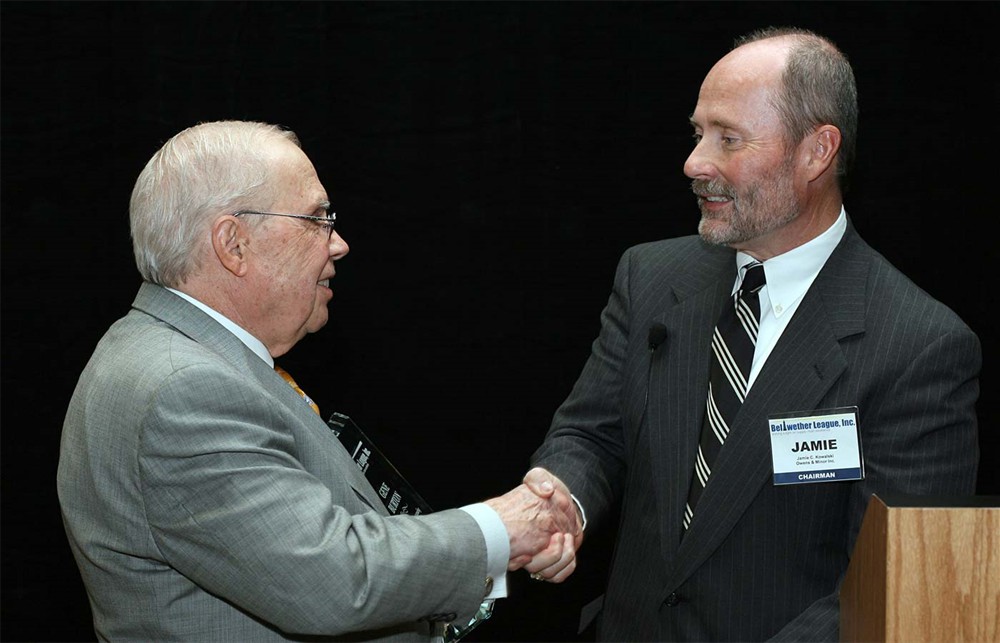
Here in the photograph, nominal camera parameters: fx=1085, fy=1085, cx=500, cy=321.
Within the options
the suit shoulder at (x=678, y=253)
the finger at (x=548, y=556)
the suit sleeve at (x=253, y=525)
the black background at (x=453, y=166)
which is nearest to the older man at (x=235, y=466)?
the suit sleeve at (x=253, y=525)

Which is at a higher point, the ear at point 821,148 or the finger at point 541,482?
the ear at point 821,148

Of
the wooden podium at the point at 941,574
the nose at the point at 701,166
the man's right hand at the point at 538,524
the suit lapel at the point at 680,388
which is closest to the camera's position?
the wooden podium at the point at 941,574

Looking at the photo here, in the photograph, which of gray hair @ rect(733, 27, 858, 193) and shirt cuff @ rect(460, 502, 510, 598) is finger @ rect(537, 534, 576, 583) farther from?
gray hair @ rect(733, 27, 858, 193)

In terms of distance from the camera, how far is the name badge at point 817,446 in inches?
85.0

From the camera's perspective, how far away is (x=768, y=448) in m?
2.25

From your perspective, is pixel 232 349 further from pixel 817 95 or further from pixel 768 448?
pixel 817 95

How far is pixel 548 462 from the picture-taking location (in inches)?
104

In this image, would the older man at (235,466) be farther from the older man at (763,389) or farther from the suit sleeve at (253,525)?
the older man at (763,389)

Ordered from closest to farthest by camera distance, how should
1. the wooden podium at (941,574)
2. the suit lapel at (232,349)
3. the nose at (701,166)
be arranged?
1. the wooden podium at (941,574)
2. the suit lapel at (232,349)
3. the nose at (701,166)

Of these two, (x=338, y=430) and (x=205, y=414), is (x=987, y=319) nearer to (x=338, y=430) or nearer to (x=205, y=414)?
(x=338, y=430)

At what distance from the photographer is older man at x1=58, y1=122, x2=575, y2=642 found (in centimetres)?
171

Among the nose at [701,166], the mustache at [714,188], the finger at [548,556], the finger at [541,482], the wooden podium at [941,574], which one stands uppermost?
the nose at [701,166]

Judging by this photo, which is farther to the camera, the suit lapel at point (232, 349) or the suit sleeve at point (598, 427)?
the suit sleeve at point (598, 427)

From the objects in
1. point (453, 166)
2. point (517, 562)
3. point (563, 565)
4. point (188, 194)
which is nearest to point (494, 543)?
point (517, 562)
